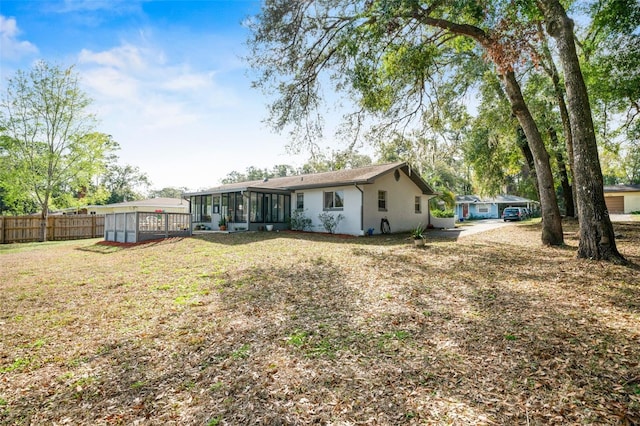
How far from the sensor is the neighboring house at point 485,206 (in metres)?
39.8

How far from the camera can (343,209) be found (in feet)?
57.0

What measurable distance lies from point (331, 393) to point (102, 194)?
2622 centimetres

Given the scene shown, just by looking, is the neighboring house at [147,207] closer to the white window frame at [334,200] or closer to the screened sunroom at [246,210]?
the screened sunroom at [246,210]

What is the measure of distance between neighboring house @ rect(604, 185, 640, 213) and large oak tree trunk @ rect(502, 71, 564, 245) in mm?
38969

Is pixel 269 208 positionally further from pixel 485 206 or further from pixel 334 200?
pixel 485 206

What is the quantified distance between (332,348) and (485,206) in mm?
44279

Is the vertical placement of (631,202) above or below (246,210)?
above

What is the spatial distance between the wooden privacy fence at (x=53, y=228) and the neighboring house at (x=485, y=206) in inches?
1513

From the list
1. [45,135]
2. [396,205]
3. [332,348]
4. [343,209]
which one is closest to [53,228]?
[45,135]

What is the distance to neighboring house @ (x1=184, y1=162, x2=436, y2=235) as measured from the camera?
1694 cm

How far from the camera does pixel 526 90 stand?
1567 centimetres

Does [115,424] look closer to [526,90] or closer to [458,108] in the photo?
[458,108]

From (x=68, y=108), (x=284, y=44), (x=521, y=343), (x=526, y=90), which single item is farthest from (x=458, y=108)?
(x=68, y=108)

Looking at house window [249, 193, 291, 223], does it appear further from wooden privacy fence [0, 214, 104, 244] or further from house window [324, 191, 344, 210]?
wooden privacy fence [0, 214, 104, 244]
